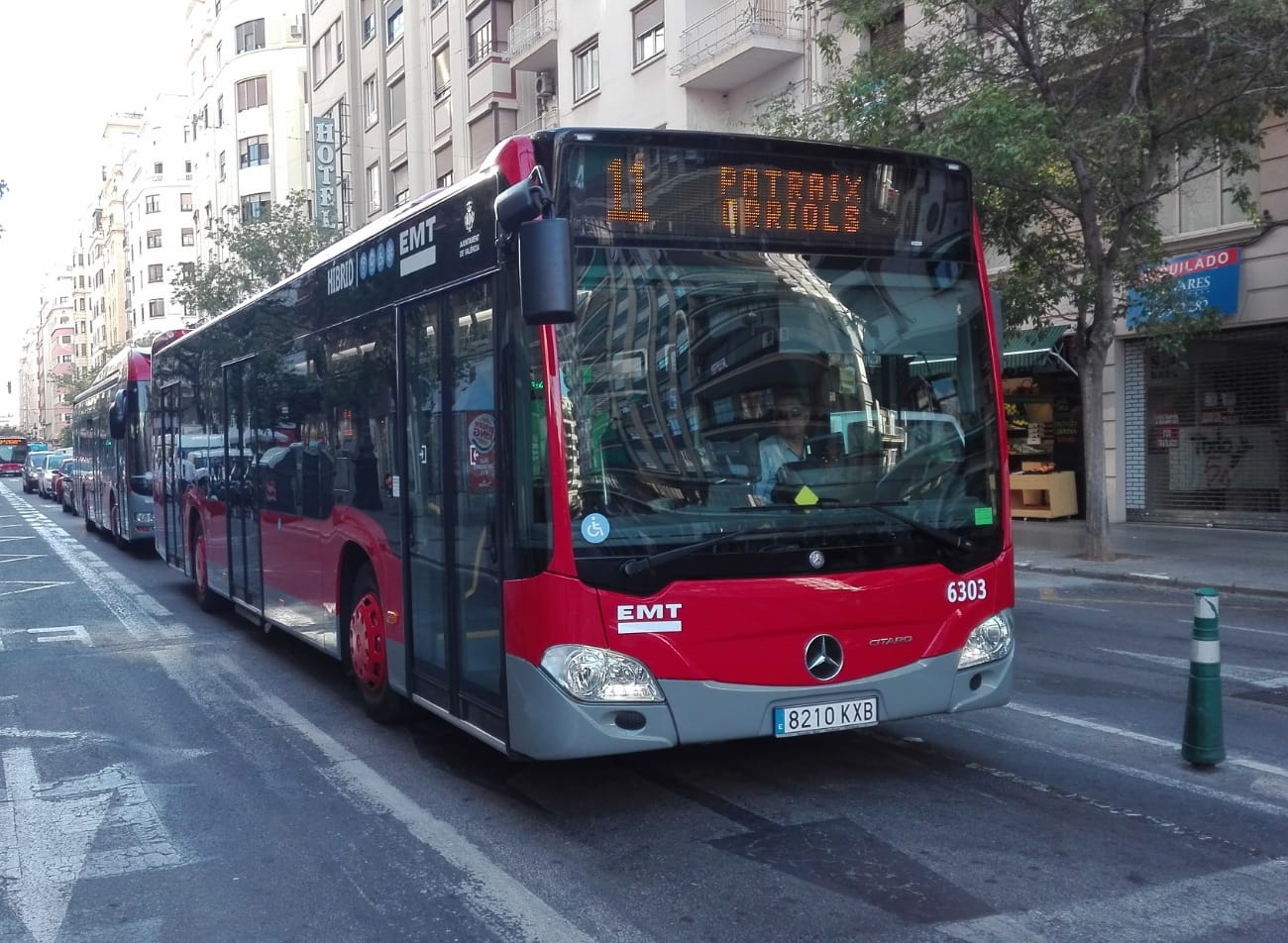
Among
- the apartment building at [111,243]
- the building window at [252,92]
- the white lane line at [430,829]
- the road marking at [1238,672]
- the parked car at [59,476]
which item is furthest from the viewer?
the apartment building at [111,243]

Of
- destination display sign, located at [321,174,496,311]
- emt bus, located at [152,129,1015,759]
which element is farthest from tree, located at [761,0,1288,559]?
emt bus, located at [152,129,1015,759]

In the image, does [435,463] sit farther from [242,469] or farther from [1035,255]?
[1035,255]

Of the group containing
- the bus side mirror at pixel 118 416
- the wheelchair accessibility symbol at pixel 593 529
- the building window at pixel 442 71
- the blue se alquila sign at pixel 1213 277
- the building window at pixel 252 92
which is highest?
the building window at pixel 252 92

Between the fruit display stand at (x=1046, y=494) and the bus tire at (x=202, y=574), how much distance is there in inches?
580

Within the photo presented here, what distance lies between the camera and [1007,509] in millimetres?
6082

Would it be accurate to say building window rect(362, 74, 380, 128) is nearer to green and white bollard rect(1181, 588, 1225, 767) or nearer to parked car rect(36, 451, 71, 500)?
parked car rect(36, 451, 71, 500)

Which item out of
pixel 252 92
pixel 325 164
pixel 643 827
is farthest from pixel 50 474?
pixel 643 827

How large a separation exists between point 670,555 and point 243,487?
21.0 ft

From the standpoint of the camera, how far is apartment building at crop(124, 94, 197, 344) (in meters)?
92.6

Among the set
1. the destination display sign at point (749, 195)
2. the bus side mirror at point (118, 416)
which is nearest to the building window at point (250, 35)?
the bus side mirror at point (118, 416)

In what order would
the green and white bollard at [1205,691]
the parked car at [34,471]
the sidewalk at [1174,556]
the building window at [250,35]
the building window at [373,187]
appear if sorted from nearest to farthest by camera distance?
the green and white bollard at [1205,691] → the sidewalk at [1174,556] → the building window at [373,187] → the parked car at [34,471] → the building window at [250,35]

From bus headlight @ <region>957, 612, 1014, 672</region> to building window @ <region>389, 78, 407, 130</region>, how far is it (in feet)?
128

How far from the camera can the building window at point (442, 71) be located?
39.2 m

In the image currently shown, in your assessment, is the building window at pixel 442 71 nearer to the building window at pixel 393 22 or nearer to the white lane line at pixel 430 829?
the building window at pixel 393 22
